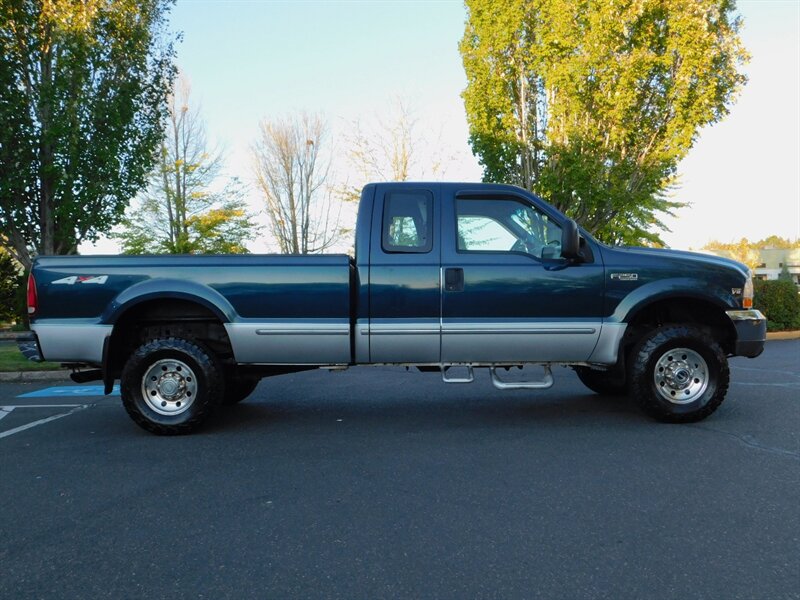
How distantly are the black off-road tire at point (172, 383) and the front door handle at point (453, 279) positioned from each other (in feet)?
7.26

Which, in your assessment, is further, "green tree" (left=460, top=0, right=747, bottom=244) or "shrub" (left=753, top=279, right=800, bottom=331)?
"shrub" (left=753, top=279, right=800, bottom=331)

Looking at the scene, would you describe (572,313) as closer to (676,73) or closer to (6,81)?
(676,73)

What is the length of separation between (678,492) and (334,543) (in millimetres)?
2195

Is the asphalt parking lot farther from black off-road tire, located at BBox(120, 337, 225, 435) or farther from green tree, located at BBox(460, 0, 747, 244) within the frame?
green tree, located at BBox(460, 0, 747, 244)

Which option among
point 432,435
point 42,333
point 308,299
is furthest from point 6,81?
point 432,435

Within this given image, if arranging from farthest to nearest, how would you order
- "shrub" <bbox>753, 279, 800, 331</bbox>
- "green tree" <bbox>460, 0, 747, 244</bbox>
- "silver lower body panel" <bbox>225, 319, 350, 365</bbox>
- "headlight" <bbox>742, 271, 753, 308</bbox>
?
"shrub" <bbox>753, 279, 800, 331</bbox> < "green tree" <bbox>460, 0, 747, 244</bbox> < "headlight" <bbox>742, 271, 753, 308</bbox> < "silver lower body panel" <bbox>225, 319, 350, 365</bbox>

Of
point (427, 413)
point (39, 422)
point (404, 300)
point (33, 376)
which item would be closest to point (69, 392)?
point (33, 376)

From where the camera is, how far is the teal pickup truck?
560 centimetres

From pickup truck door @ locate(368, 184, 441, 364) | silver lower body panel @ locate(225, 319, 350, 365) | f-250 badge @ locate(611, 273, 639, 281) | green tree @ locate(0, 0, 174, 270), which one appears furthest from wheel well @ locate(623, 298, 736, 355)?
green tree @ locate(0, 0, 174, 270)

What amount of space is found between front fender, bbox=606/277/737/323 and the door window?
0.81m

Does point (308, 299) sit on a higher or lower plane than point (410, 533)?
higher

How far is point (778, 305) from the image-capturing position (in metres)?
17.3

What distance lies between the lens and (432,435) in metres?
5.54

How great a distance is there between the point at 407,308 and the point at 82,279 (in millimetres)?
2899
